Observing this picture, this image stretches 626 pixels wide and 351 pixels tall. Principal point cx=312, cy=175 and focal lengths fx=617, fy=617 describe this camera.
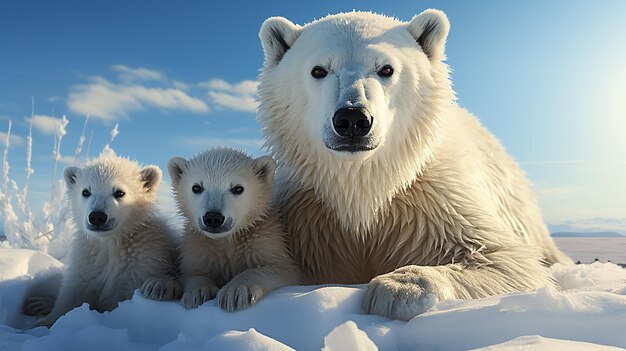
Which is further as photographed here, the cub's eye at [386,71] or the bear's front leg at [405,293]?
the cub's eye at [386,71]

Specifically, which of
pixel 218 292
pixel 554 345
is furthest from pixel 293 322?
pixel 554 345

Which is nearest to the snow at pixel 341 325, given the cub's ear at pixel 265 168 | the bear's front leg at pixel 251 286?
the bear's front leg at pixel 251 286

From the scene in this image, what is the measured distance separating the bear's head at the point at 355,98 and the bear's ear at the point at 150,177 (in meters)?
0.88

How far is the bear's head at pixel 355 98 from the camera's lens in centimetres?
297

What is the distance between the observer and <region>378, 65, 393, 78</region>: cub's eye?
315cm

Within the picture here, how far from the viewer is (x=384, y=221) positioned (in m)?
3.47

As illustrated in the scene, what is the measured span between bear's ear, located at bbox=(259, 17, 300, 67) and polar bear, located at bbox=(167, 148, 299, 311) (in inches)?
24.4

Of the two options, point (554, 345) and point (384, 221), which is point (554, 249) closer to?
point (384, 221)

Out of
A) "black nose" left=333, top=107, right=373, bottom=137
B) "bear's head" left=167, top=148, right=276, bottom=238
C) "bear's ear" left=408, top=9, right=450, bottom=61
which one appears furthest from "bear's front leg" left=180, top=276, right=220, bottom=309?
"bear's ear" left=408, top=9, right=450, bottom=61

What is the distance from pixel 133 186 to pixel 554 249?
346cm

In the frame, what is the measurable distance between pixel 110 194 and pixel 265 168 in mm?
974

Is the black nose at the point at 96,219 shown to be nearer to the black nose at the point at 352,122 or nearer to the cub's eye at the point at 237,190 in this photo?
the cub's eye at the point at 237,190

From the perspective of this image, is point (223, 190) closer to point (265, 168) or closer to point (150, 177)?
point (265, 168)

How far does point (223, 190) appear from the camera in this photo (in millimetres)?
3408
